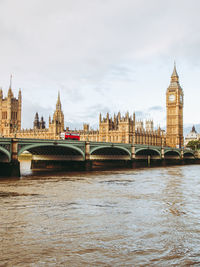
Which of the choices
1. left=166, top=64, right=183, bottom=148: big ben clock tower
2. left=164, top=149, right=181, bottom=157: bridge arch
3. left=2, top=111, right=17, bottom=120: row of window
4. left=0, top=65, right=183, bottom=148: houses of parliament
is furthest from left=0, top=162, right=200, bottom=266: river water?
left=2, top=111, right=17, bottom=120: row of window

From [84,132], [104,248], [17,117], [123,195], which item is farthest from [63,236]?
[17,117]

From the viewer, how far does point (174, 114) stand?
5094 inches

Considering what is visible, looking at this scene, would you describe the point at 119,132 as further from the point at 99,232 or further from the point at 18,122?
the point at 99,232

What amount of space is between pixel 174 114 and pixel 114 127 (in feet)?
134

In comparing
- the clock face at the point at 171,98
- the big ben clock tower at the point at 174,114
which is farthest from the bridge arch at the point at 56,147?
the clock face at the point at 171,98

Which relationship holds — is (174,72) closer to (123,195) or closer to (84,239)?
(123,195)

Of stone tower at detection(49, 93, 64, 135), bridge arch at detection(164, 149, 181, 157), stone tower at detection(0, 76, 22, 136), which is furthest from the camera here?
stone tower at detection(0, 76, 22, 136)

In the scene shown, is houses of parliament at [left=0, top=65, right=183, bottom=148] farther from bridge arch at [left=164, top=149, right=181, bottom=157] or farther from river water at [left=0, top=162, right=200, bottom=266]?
river water at [left=0, top=162, right=200, bottom=266]

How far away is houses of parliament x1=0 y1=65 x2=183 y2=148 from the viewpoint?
95412 millimetres

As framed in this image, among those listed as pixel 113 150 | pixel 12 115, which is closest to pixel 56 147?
pixel 113 150

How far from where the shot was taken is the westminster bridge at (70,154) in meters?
32.8

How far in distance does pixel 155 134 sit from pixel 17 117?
65618 mm

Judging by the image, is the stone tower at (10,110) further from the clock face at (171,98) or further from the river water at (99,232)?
the river water at (99,232)

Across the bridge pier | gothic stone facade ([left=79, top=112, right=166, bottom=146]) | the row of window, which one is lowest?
the bridge pier
